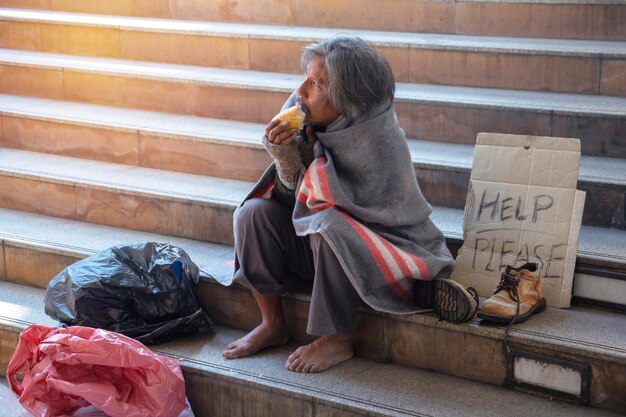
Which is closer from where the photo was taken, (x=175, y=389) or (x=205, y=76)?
(x=175, y=389)

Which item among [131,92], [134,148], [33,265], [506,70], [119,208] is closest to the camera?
[33,265]

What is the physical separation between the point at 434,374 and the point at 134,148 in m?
2.23

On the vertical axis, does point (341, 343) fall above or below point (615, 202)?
below

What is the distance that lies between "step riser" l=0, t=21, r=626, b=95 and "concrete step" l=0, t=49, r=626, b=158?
0.23ft

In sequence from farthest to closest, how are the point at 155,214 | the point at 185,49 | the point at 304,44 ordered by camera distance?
the point at 185,49 → the point at 304,44 → the point at 155,214

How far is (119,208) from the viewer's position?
4.61 m

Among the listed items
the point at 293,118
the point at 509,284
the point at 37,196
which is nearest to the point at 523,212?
the point at 509,284

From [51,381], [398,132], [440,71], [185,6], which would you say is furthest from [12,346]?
[185,6]

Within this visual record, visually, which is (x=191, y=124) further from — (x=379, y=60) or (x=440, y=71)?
(x=379, y=60)

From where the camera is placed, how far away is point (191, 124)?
5.03 metres

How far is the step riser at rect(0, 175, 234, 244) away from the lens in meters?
4.35

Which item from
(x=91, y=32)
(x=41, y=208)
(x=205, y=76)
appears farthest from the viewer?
(x=91, y=32)

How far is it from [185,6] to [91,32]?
653 mm

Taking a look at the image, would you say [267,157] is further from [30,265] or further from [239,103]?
[30,265]
